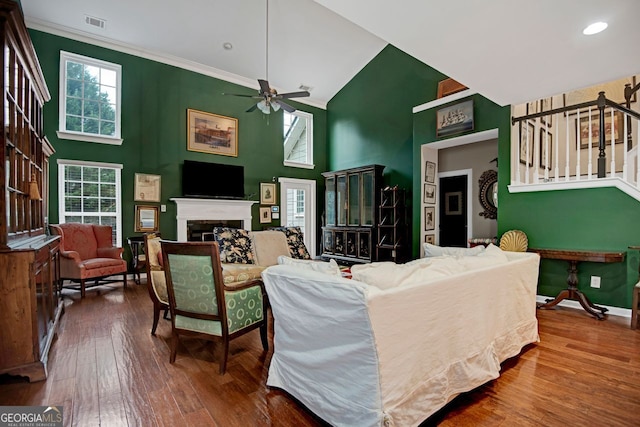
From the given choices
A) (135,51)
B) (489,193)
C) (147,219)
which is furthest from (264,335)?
(135,51)

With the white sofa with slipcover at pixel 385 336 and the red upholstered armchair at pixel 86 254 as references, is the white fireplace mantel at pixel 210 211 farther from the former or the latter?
the white sofa with slipcover at pixel 385 336

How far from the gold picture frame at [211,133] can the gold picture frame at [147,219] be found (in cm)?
142

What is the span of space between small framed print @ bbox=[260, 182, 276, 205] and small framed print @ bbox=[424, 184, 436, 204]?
345 centimetres

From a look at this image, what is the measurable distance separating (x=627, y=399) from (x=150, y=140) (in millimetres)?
6859

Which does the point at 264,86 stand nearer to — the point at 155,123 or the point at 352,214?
the point at 155,123

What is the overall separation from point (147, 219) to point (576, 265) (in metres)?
6.60

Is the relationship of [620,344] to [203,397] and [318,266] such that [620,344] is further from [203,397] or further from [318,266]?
[203,397]

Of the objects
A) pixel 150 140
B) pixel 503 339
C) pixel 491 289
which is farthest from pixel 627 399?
pixel 150 140

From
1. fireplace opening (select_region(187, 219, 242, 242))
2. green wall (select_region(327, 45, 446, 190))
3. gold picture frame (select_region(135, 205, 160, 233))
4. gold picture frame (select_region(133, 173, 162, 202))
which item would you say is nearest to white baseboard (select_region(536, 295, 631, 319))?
green wall (select_region(327, 45, 446, 190))

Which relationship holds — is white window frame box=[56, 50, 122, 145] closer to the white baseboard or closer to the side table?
the side table

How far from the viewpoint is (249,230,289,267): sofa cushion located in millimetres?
4051

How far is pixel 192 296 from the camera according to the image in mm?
2256

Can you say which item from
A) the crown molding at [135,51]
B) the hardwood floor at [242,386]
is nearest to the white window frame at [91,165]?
the crown molding at [135,51]

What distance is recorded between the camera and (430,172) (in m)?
5.91
